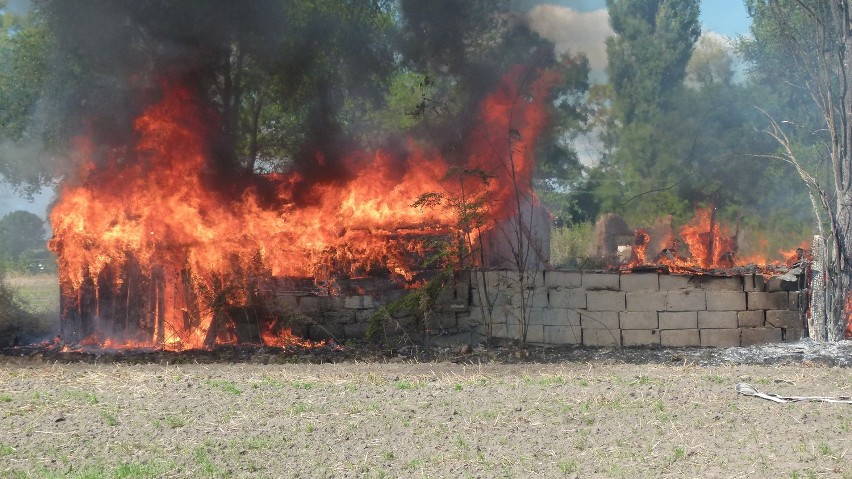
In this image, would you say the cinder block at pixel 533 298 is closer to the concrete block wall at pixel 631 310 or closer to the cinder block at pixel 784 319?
the concrete block wall at pixel 631 310

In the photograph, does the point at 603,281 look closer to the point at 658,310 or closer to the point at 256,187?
the point at 658,310

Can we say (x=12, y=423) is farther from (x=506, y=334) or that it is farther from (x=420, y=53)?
(x=420, y=53)

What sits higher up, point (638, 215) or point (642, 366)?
point (638, 215)

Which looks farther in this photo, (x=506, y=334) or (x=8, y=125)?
(x=8, y=125)

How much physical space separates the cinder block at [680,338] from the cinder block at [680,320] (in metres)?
0.06

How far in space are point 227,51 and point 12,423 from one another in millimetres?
10126

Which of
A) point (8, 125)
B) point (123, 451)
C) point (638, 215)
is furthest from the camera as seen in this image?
point (638, 215)

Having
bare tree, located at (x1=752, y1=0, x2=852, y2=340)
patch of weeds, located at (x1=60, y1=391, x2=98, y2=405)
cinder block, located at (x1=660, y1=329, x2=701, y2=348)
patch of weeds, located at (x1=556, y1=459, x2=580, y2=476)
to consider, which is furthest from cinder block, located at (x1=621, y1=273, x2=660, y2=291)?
patch of weeds, located at (x1=60, y1=391, x2=98, y2=405)

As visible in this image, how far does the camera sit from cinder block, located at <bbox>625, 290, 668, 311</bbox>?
1180 cm

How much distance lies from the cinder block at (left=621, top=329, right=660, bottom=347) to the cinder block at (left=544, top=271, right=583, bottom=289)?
3.12 feet

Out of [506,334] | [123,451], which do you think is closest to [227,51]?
[506,334]

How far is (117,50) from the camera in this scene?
15078 mm

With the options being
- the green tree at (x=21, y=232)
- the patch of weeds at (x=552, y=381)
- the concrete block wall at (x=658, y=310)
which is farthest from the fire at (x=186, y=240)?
the green tree at (x=21, y=232)

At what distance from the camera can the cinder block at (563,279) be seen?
39.5ft
